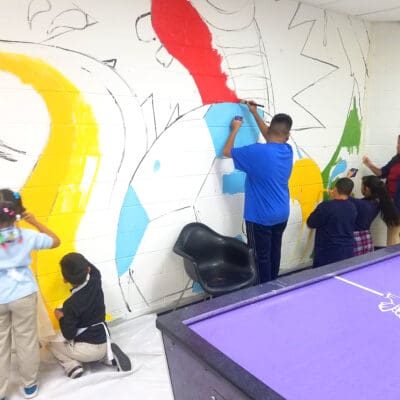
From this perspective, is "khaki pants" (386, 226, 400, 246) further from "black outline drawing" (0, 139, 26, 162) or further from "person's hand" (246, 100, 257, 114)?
"black outline drawing" (0, 139, 26, 162)

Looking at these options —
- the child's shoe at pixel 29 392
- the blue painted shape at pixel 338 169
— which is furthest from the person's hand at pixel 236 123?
the child's shoe at pixel 29 392

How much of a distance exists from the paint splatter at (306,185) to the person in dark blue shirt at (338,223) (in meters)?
0.48

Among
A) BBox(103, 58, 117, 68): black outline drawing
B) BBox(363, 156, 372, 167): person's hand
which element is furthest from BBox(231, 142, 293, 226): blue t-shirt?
BBox(363, 156, 372, 167): person's hand

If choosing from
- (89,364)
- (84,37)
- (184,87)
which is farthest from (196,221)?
(84,37)

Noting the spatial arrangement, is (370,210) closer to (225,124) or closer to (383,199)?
(383,199)

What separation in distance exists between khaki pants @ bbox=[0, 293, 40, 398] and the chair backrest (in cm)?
114

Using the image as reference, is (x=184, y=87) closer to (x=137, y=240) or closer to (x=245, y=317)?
(x=137, y=240)

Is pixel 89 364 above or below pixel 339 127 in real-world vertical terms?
below

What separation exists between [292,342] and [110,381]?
1426mm

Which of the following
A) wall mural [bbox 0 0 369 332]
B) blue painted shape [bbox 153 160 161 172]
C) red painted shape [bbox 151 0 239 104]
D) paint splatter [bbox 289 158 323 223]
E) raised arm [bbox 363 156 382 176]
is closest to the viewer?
wall mural [bbox 0 0 369 332]

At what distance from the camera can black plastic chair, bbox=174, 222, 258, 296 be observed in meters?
2.96

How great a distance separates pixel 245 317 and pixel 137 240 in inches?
63.0

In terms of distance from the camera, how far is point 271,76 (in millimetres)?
3381

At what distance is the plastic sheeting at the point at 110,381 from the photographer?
84.9 inches
